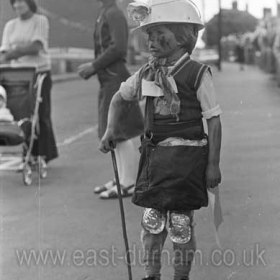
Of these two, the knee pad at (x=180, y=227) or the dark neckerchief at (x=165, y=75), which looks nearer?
the dark neckerchief at (x=165, y=75)

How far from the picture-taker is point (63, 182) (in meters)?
7.29

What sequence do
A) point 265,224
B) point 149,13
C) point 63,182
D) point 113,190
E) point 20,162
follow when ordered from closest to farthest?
point 149,13, point 265,224, point 113,190, point 63,182, point 20,162

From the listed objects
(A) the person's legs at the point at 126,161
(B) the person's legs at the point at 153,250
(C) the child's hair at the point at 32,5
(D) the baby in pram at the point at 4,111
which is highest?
(C) the child's hair at the point at 32,5

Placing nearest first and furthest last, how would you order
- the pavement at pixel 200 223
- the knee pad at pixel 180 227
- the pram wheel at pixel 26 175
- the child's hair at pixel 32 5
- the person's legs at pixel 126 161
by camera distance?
the knee pad at pixel 180 227
the pavement at pixel 200 223
the person's legs at pixel 126 161
the pram wheel at pixel 26 175
the child's hair at pixel 32 5

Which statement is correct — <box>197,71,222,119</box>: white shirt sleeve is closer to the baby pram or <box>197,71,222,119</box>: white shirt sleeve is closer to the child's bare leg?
the child's bare leg

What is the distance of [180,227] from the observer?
391 centimetres

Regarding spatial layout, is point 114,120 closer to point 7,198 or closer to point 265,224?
point 265,224

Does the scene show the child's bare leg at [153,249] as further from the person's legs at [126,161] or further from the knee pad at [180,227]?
the person's legs at [126,161]

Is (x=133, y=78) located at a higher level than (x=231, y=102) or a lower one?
higher

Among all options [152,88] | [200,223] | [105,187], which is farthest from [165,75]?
[105,187]

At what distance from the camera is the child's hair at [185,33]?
12.5ft

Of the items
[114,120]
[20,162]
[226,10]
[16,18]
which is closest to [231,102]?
[226,10]

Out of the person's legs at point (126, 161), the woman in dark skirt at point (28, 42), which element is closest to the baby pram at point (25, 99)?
the woman in dark skirt at point (28, 42)

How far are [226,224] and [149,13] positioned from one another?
179 centimetres
